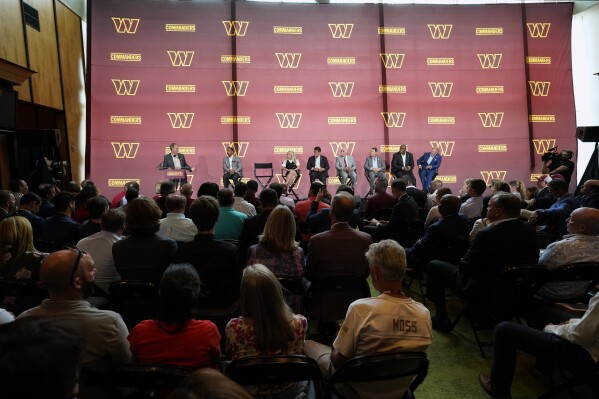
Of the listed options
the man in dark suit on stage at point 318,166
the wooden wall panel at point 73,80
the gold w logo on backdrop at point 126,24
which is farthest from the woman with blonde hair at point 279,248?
the gold w logo on backdrop at point 126,24

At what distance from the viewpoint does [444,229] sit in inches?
152

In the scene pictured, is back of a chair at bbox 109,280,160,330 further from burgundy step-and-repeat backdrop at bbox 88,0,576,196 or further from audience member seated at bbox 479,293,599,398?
burgundy step-and-repeat backdrop at bbox 88,0,576,196

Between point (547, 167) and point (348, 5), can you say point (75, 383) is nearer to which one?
point (547, 167)

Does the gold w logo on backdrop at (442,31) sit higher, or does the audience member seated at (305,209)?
the gold w logo on backdrop at (442,31)

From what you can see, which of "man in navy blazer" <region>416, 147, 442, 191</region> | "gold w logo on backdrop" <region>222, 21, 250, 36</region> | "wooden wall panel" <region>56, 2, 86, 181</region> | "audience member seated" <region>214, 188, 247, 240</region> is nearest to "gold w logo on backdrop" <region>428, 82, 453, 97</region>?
"man in navy blazer" <region>416, 147, 442, 191</region>

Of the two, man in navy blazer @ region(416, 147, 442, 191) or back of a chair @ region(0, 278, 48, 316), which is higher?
man in navy blazer @ region(416, 147, 442, 191)

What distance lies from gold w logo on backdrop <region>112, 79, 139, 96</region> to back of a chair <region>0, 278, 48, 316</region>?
30.8ft

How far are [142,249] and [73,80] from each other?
31.0ft

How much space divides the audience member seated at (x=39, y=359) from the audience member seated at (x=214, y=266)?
5.96ft

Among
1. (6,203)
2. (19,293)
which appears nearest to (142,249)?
(19,293)

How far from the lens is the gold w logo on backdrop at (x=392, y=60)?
11812 millimetres

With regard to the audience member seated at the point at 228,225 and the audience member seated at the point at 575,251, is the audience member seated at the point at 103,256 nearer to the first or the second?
the audience member seated at the point at 228,225

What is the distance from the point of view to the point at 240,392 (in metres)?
0.73

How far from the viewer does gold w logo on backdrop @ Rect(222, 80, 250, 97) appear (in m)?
11.4
